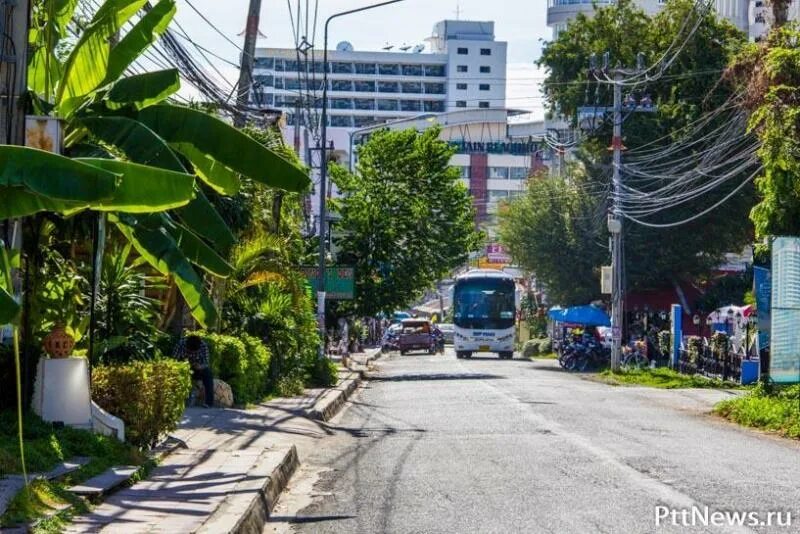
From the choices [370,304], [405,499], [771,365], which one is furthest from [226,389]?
[370,304]

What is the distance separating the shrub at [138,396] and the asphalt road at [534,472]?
1.72m

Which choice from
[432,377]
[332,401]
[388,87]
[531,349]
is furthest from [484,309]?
[388,87]

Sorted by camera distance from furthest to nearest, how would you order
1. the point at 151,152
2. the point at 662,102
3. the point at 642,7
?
the point at 642,7 < the point at 662,102 < the point at 151,152

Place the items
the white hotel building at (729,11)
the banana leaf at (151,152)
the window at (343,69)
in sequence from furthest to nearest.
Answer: the window at (343,69)
the white hotel building at (729,11)
the banana leaf at (151,152)

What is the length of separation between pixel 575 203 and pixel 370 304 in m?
18.0

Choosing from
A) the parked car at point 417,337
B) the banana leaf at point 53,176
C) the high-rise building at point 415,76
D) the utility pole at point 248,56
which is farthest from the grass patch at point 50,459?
the high-rise building at point 415,76

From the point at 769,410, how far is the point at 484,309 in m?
37.4

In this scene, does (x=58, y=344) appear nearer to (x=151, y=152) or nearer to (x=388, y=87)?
(x=151, y=152)

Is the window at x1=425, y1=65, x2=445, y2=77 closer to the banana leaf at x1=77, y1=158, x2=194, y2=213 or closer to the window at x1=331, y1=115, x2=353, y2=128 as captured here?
the window at x1=331, y1=115, x2=353, y2=128

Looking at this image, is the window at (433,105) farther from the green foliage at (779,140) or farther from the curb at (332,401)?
the green foliage at (779,140)

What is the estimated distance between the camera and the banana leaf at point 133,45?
14992 mm

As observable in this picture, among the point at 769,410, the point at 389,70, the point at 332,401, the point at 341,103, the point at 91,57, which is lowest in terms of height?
the point at 332,401

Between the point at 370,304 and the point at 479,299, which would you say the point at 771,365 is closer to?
the point at 370,304

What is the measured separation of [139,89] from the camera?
49.7 ft
